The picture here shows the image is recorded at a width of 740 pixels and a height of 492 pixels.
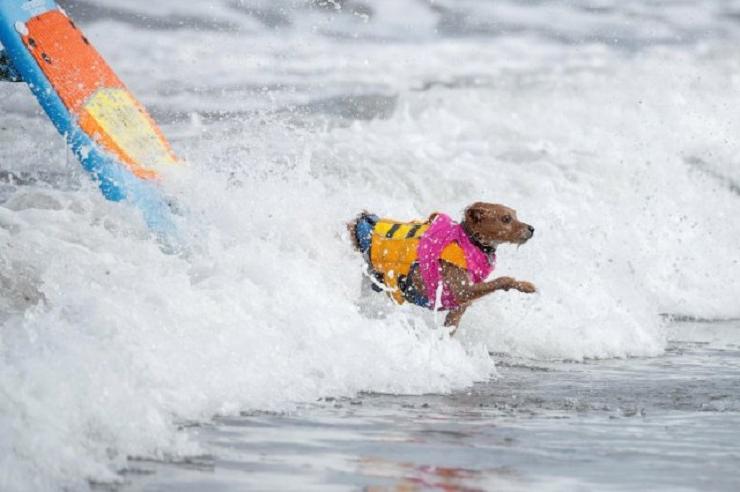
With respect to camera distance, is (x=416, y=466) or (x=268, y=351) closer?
(x=416, y=466)

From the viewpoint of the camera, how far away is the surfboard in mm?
8320

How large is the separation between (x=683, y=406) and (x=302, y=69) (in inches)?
430

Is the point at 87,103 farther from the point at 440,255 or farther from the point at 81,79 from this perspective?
the point at 440,255

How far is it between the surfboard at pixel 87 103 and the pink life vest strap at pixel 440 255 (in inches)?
90.2

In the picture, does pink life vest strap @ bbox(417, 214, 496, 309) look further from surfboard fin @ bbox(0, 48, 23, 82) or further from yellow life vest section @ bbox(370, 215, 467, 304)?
surfboard fin @ bbox(0, 48, 23, 82)

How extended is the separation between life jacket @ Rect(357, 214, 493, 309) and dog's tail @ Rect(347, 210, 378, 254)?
0.14 ft

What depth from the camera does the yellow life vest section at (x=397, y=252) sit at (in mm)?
6383

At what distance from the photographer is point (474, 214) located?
21.0 feet

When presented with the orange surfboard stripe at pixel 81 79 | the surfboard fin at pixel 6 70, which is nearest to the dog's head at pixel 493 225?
the orange surfboard stripe at pixel 81 79

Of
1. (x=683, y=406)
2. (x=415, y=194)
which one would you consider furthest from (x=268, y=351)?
(x=415, y=194)

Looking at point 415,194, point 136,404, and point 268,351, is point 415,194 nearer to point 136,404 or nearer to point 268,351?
point 268,351

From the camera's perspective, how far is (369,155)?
43.7 ft

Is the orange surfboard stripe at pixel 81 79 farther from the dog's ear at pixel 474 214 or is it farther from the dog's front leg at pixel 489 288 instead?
the dog's front leg at pixel 489 288

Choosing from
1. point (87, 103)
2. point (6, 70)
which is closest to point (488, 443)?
point (87, 103)
